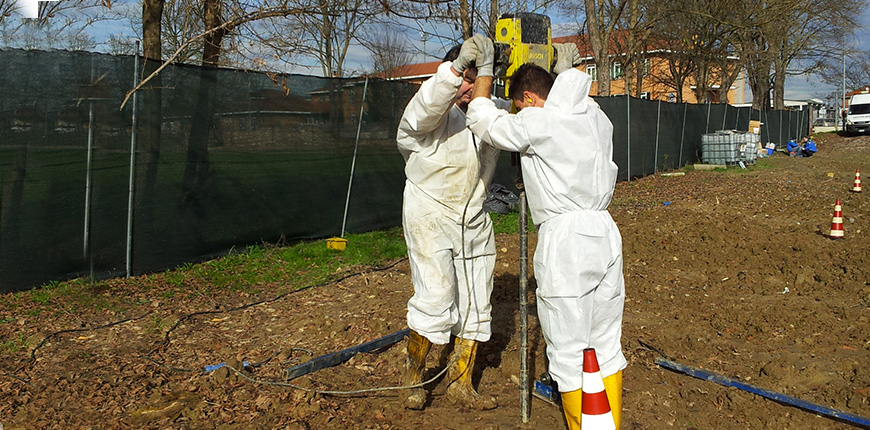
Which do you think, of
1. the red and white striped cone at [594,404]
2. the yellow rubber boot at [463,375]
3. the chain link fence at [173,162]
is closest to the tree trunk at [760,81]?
the chain link fence at [173,162]

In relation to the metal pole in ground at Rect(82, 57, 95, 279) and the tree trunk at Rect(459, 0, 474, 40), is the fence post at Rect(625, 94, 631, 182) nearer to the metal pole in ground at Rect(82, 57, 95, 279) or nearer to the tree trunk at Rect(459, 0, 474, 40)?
the tree trunk at Rect(459, 0, 474, 40)

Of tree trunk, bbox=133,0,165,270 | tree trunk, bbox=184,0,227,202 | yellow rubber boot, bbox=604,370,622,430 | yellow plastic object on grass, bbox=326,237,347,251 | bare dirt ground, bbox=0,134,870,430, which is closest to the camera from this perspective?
yellow rubber boot, bbox=604,370,622,430

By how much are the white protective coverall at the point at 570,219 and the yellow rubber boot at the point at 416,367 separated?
879mm

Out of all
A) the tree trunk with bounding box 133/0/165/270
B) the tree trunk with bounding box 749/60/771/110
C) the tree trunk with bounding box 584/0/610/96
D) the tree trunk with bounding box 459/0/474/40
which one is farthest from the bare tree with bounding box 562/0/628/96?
the tree trunk with bounding box 749/60/771/110

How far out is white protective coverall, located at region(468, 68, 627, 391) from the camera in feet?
10.6

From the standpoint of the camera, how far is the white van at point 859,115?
121 feet

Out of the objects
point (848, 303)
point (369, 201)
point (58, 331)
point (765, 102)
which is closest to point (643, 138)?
point (369, 201)

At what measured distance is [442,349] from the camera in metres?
4.75

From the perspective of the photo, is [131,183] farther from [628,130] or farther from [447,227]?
[628,130]

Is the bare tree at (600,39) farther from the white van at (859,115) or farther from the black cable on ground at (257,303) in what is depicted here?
the white van at (859,115)

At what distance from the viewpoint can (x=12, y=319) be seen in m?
5.46

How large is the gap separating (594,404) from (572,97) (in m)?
1.41

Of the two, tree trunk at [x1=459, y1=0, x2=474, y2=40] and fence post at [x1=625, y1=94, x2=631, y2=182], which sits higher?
tree trunk at [x1=459, y1=0, x2=474, y2=40]

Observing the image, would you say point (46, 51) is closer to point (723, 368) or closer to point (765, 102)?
point (723, 368)
